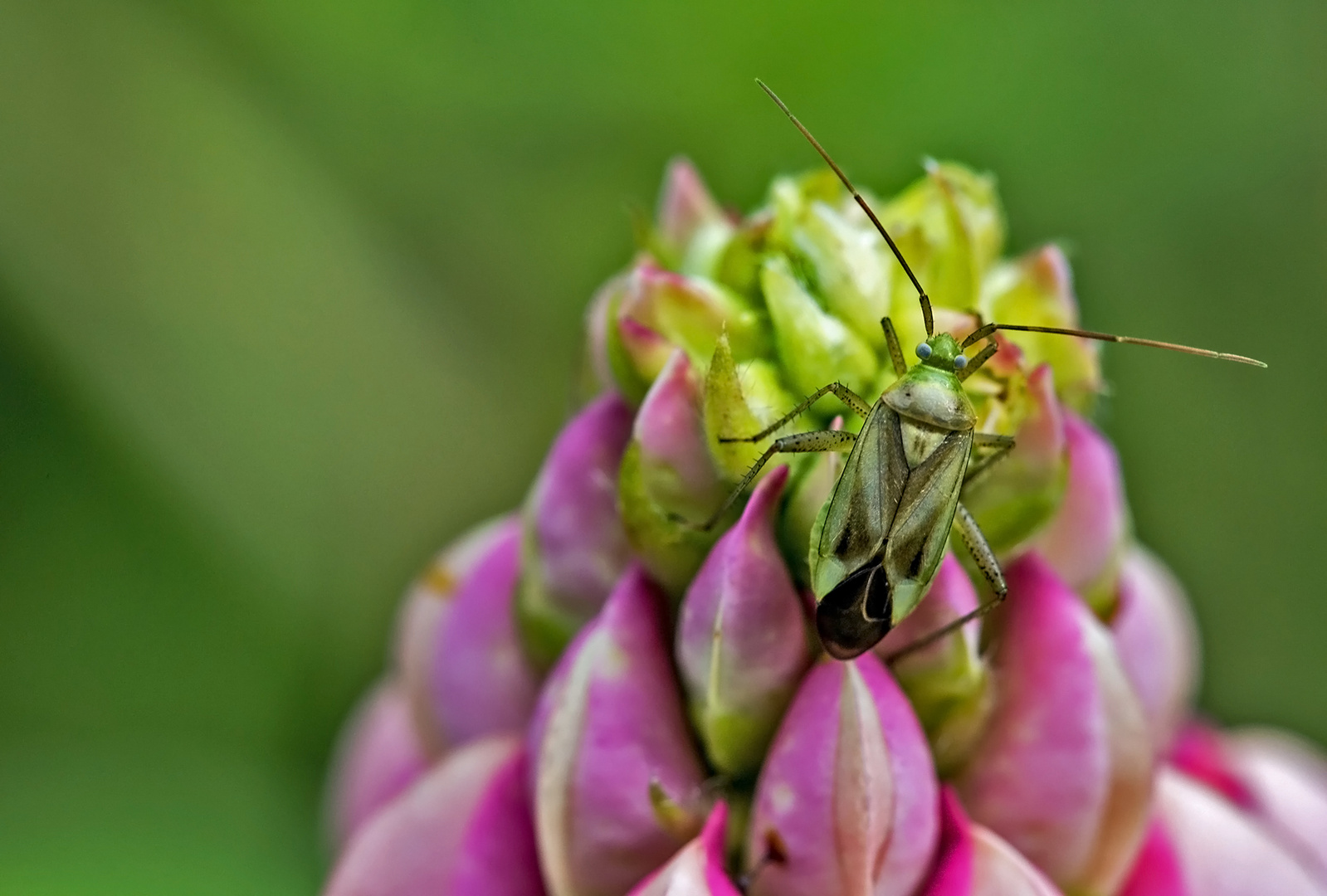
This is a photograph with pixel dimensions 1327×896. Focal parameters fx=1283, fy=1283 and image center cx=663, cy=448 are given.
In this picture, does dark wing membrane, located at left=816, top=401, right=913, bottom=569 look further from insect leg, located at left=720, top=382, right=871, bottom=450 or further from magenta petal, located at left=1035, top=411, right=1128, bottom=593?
magenta petal, located at left=1035, top=411, right=1128, bottom=593

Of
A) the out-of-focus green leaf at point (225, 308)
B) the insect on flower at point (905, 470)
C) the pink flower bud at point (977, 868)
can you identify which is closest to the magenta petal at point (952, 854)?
the pink flower bud at point (977, 868)

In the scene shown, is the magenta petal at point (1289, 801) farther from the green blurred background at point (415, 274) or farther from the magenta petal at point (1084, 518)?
the green blurred background at point (415, 274)

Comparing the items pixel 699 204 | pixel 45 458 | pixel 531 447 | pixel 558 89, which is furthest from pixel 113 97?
pixel 699 204

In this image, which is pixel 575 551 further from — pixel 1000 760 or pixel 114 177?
pixel 114 177

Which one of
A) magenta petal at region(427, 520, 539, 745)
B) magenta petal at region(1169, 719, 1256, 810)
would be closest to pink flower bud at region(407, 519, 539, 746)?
magenta petal at region(427, 520, 539, 745)

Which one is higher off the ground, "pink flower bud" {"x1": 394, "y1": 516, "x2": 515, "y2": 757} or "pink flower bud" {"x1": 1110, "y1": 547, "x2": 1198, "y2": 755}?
"pink flower bud" {"x1": 394, "y1": 516, "x2": 515, "y2": 757}

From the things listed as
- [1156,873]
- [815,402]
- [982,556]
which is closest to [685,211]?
[815,402]

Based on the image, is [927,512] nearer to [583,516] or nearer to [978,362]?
[978,362]
